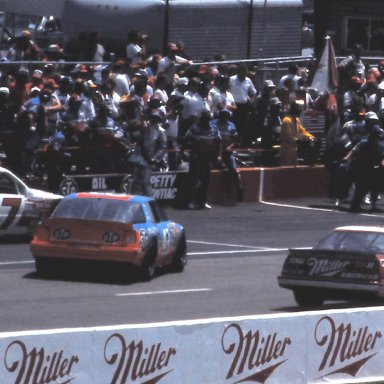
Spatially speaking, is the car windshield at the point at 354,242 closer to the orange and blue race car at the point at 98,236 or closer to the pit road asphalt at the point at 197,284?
the pit road asphalt at the point at 197,284

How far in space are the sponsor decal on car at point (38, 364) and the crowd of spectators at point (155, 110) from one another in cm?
1487

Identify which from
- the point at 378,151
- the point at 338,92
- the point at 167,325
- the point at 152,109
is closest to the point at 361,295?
the point at 167,325

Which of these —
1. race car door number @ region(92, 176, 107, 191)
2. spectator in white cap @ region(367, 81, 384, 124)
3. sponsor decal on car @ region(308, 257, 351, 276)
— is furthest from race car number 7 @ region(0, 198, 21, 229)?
spectator in white cap @ region(367, 81, 384, 124)

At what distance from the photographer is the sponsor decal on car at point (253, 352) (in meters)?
11.4

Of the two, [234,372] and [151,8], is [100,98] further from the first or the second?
[234,372]

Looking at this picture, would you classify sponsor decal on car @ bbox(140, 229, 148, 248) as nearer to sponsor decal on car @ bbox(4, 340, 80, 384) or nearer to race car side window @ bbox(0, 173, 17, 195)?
race car side window @ bbox(0, 173, 17, 195)

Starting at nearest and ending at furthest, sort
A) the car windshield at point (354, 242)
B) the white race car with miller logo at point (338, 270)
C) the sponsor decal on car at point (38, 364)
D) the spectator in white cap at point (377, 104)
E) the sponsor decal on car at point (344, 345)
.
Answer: the sponsor decal on car at point (38, 364)
the sponsor decal on car at point (344, 345)
the white race car with miller logo at point (338, 270)
the car windshield at point (354, 242)
the spectator in white cap at point (377, 104)

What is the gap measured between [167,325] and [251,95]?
1934 cm

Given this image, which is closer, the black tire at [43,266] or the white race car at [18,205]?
the black tire at [43,266]

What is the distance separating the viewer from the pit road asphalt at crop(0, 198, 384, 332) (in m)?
16.6

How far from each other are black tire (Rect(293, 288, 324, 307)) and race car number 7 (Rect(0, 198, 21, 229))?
662 centimetres

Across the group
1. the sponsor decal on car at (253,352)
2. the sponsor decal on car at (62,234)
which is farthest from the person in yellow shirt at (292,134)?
the sponsor decal on car at (253,352)

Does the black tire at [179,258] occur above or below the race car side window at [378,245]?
below

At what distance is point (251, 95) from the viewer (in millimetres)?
29953
